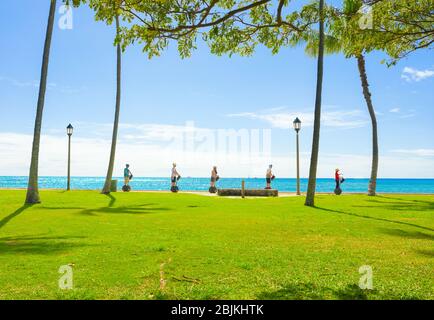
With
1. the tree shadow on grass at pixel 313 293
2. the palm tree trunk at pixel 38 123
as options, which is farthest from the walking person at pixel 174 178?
the tree shadow on grass at pixel 313 293

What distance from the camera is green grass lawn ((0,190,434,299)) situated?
21.6ft

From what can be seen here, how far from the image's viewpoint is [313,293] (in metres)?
6.43

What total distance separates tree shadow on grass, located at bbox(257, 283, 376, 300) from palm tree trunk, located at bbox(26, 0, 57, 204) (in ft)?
61.8

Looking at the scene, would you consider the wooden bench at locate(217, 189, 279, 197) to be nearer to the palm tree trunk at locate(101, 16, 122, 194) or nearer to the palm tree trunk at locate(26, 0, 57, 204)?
the palm tree trunk at locate(101, 16, 122, 194)

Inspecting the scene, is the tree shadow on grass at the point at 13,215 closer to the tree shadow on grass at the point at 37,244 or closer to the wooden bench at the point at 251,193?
the tree shadow on grass at the point at 37,244

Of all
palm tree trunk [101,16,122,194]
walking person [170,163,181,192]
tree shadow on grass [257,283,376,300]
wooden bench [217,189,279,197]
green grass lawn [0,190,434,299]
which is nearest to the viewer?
tree shadow on grass [257,283,376,300]

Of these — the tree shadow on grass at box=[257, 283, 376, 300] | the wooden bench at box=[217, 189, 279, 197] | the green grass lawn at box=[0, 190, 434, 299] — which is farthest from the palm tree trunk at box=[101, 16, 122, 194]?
the tree shadow on grass at box=[257, 283, 376, 300]

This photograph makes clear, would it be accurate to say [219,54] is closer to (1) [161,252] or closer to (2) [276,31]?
(2) [276,31]

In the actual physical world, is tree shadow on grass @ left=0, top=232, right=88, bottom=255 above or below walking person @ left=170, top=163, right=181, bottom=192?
below

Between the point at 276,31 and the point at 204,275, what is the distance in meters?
7.90

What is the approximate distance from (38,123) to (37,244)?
13930 millimetres

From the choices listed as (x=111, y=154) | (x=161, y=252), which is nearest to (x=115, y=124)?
(x=111, y=154)

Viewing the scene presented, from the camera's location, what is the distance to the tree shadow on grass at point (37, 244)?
31.7 feet

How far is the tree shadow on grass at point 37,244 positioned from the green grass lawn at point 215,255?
0.09 feet
